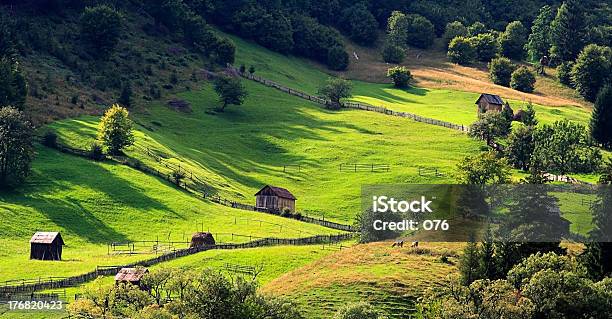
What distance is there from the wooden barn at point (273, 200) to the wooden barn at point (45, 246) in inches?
1251

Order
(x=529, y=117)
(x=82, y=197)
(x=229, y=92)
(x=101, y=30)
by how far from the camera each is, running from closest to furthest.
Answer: (x=82, y=197) → (x=529, y=117) → (x=229, y=92) → (x=101, y=30)

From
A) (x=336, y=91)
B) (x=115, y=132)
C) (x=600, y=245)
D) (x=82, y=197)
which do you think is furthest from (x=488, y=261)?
(x=336, y=91)

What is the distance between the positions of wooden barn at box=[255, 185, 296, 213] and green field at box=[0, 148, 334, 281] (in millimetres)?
4097

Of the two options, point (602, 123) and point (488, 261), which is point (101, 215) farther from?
point (602, 123)

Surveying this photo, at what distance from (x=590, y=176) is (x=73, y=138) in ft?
207

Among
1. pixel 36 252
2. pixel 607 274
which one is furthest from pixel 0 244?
pixel 607 274

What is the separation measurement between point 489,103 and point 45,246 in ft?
281

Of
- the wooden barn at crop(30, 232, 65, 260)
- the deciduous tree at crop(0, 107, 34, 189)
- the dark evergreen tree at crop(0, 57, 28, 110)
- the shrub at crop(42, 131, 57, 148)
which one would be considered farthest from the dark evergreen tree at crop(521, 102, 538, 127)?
the wooden barn at crop(30, 232, 65, 260)

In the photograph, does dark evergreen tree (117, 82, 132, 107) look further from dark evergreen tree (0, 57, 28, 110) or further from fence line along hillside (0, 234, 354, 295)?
fence line along hillside (0, 234, 354, 295)

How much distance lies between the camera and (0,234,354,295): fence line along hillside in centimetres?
10614

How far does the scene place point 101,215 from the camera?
435 ft

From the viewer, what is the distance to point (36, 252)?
Result: 11800 cm

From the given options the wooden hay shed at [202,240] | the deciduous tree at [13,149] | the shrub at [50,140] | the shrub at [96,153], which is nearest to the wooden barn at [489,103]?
the shrub at [96,153]

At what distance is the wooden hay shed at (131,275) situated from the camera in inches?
4080
